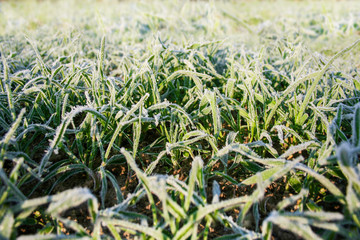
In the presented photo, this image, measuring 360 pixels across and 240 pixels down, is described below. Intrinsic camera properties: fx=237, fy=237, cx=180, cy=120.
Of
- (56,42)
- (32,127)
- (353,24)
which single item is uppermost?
(353,24)

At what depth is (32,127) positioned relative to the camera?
2.69 feet

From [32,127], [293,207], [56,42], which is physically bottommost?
[293,207]

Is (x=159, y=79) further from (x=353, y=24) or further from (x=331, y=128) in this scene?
(x=353, y=24)

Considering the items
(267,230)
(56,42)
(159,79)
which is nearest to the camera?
(267,230)

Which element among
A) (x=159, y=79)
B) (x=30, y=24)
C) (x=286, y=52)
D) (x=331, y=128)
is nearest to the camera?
(x=331, y=128)

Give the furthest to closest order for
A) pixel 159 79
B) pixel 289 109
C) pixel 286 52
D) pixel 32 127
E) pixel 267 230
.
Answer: pixel 286 52, pixel 159 79, pixel 289 109, pixel 32 127, pixel 267 230

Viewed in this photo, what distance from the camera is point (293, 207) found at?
78 cm

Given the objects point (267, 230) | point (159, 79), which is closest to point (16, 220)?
point (267, 230)

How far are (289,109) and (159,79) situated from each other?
1.90ft

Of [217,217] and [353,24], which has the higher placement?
[353,24]

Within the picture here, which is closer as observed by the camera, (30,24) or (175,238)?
(175,238)

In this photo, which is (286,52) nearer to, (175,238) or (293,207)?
(293,207)

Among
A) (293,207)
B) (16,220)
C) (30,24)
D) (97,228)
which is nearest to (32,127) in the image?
(16,220)

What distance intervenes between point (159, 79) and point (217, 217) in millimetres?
678
